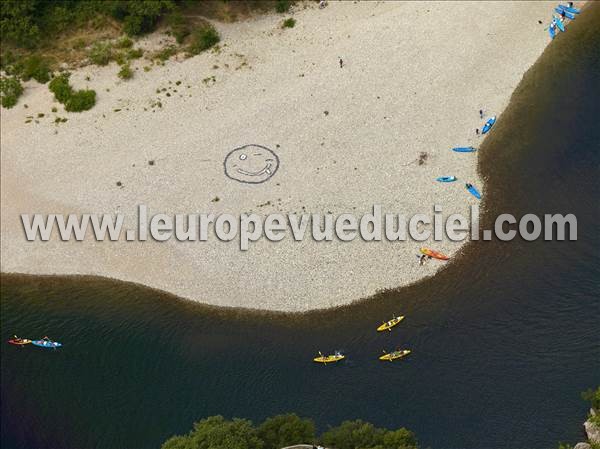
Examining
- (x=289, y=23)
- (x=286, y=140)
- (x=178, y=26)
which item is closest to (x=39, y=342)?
(x=286, y=140)

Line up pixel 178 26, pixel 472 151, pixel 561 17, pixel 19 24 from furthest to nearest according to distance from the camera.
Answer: pixel 178 26, pixel 19 24, pixel 561 17, pixel 472 151

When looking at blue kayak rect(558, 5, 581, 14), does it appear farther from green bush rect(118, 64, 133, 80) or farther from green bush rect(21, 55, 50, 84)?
green bush rect(21, 55, 50, 84)

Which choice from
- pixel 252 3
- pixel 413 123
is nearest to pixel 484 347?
pixel 413 123

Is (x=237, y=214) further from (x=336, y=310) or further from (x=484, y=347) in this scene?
(x=484, y=347)

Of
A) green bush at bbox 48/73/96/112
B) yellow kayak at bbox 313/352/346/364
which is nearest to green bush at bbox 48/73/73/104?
green bush at bbox 48/73/96/112

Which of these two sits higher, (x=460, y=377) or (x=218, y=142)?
(x=218, y=142)

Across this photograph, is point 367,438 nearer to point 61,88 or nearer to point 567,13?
point 61,88

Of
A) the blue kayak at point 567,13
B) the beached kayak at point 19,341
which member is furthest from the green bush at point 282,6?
the beached kayak at point 19,341
